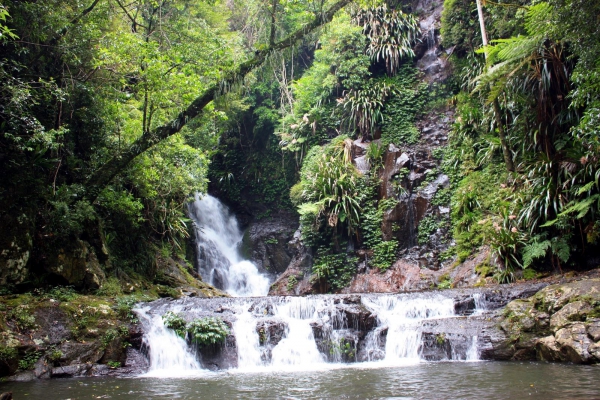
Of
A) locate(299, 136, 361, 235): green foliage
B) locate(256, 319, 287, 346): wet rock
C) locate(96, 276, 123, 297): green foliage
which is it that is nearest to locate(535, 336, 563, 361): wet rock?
locate(256, 319, 287, 346): wet rock

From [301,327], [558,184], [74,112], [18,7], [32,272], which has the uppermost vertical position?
[18,7]

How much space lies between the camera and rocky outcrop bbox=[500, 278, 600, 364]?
618 cm

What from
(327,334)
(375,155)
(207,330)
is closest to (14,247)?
(207,330)

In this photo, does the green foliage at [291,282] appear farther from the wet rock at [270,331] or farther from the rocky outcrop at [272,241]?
the wet rock at [270,331]

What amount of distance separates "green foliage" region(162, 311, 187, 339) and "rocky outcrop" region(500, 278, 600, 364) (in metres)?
6.02

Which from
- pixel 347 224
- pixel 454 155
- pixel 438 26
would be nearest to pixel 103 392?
pixel 347 224

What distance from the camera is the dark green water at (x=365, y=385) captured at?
14.7 feet

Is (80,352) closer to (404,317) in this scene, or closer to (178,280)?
(178,280)

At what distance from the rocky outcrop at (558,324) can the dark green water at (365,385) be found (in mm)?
395

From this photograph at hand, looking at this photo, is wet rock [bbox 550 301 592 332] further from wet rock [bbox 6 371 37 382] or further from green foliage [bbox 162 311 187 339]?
wet rock [bbox 6 371 37 382]

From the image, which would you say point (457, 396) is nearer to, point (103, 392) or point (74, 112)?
point (103, 392)

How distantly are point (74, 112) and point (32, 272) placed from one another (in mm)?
4257

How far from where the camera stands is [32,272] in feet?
29.9

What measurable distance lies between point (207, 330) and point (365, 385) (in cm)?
405
